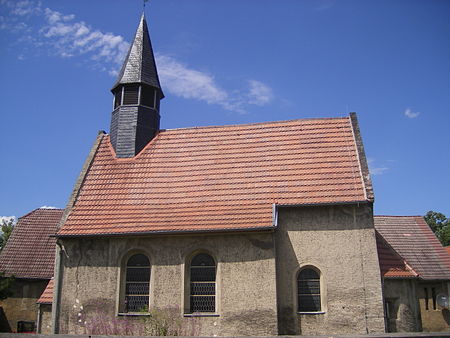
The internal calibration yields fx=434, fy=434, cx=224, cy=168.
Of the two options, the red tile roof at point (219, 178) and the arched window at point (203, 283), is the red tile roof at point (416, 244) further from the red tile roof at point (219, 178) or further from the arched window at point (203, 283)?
the arched window at point (203, 283)

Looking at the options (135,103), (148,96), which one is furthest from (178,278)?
(148,96)

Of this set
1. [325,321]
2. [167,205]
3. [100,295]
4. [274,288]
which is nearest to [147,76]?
[167,205]

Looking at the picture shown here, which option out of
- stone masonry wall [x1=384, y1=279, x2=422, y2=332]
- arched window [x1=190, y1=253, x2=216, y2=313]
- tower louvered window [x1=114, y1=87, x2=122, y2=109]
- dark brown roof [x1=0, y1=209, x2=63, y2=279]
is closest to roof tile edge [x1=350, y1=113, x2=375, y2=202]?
stone masonry wall [x1=384, y1=279, x2=422, y2=332]

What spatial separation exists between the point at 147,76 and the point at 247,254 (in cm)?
1043

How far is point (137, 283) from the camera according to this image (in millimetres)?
14953

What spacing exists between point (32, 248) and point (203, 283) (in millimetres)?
14353

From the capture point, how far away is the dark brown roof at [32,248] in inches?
909

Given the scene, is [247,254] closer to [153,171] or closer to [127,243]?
[127,243]

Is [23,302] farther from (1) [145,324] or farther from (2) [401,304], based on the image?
(2) [401,304]

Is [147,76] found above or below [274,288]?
above

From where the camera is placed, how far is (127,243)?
15148 mm

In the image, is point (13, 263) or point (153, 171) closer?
point (153, 171)

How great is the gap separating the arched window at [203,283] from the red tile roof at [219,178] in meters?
1.28

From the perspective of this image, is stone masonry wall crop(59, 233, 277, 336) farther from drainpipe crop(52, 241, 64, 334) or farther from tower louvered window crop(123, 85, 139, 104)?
tower louvered window crop(123, 85, 139, 104)
